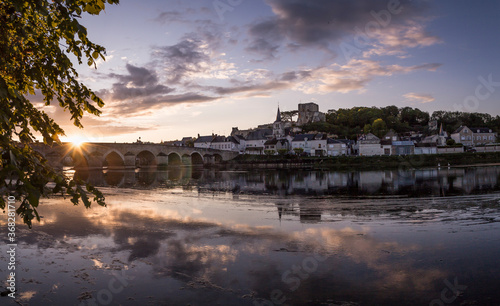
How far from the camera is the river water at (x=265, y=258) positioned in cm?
674

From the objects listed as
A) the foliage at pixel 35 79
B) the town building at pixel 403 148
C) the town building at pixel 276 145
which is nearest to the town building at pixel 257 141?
the town building at pixel 276 145

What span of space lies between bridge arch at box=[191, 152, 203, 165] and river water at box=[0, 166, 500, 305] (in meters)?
89.3

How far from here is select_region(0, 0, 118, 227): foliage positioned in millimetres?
3604

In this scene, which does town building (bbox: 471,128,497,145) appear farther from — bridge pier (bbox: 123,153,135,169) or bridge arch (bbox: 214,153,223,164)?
bridge pier (bbox: 123,153,135,169)

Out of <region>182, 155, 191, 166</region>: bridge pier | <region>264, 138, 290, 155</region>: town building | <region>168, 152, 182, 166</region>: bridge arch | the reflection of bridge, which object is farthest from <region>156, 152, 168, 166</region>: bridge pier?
<region>264, 138, 290, 155</region>: town building

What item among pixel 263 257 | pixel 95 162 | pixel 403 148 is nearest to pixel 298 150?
pixel 403 148

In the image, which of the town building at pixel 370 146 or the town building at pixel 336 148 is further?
the town building at pixel 336 148

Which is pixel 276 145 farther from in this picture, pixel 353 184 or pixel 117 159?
pixel 353 184

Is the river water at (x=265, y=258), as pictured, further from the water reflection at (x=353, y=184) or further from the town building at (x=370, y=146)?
the town building at (x=370, y=146)

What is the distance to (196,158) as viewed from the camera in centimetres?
10762

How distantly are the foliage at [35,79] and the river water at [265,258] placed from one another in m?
3.74

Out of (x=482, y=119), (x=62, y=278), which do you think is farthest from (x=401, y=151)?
Result: (x=62, y=278)

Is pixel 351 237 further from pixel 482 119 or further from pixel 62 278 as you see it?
pixel 482 119

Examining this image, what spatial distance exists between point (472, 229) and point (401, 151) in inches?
3619
